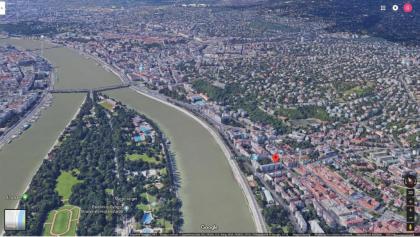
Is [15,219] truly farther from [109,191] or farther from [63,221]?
[109,191]

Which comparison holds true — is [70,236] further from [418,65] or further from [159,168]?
[418,65]

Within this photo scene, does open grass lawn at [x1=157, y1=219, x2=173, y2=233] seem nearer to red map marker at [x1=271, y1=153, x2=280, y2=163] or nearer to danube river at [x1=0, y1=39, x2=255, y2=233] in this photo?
danube river at [x1=0, y1=39, x2=255, y2=233]

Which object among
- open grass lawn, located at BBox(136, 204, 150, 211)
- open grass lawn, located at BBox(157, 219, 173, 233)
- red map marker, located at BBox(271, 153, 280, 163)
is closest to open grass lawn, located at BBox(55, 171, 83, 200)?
open grass lawn, located at BBox(136, 204, 150, 211)

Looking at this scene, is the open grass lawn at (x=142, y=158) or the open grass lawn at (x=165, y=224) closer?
the open grass lawn at (x=165, y=224)

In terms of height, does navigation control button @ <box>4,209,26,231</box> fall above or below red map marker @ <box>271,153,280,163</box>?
above

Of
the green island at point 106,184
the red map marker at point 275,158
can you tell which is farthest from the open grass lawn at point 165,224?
the red map marker at point 275,158

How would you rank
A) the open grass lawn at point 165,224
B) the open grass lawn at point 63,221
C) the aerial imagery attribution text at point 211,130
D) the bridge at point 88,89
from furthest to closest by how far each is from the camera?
the bridge at point 88,89
the aerial imagery attribution text at point 211,130
the open grass lawn at point 165,224
the open grass lawn at point 63,221

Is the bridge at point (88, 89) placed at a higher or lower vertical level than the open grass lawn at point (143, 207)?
higher

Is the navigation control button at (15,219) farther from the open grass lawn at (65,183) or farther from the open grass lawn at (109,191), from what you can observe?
the open grass lawn at (109,191)
